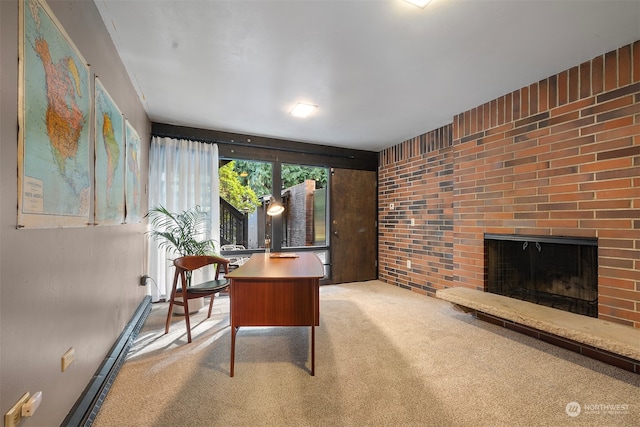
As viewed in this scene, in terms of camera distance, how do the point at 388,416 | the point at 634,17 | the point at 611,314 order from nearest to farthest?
the point at 388,416
the point at 634,17
the point at 611,314

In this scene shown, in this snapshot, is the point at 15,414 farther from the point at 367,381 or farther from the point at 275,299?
the point at 367,381

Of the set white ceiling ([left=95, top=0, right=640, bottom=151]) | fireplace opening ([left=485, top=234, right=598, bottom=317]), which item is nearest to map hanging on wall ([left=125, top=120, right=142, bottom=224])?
white ceiling ([left=95, top=0, right=640, bottom=151])

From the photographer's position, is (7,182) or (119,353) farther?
(119,353)

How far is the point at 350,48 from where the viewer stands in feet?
6.63

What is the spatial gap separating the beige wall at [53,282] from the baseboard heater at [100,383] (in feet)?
0.14

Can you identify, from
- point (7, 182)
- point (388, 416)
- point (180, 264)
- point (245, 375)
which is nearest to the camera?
point (7, 182)

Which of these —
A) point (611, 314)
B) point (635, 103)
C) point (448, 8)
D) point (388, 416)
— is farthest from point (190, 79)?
point (611, 314)

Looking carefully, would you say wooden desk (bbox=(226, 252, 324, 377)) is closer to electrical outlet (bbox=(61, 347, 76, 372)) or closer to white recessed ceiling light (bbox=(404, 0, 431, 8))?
electrical outlet (bbox=(61, 347, 76, 372))

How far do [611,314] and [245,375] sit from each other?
2707 mm

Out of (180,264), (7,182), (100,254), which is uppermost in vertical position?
(7,182)

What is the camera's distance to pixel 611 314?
2.03 metres

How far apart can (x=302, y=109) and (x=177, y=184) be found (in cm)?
192

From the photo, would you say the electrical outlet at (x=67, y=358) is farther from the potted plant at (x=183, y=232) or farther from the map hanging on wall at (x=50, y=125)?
the potted plant at (x=183, y=232)

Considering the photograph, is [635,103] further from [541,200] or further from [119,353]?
[119,353]
